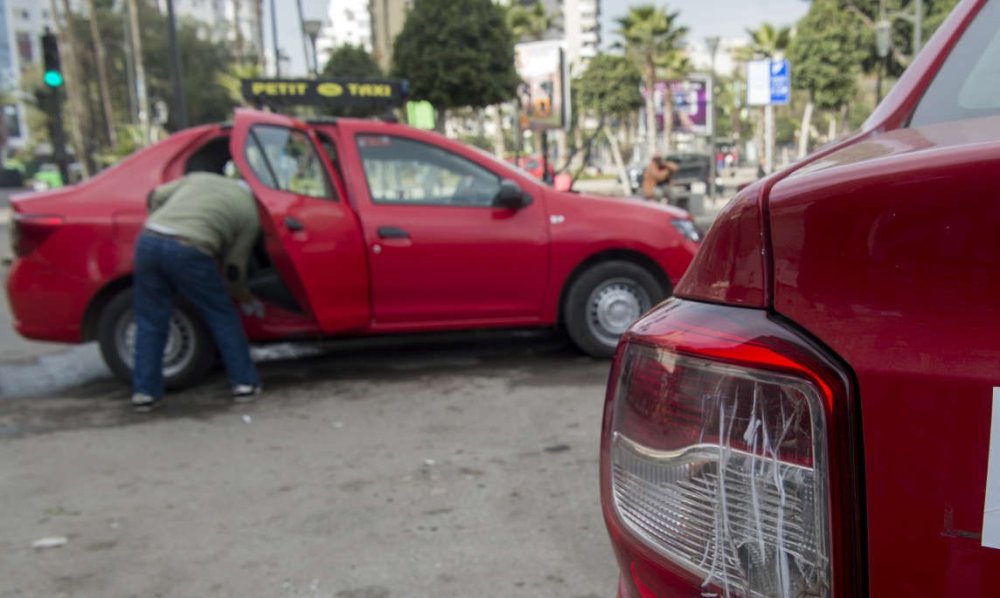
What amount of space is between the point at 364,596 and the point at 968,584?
7.24 feet

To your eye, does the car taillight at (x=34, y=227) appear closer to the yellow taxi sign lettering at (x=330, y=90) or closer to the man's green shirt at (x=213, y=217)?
the man's green shirt at (x=213, y=217)

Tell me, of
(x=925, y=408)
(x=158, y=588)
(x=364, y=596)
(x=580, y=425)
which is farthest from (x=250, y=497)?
(x=925, y=408)

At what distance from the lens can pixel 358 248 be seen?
17.7 feet

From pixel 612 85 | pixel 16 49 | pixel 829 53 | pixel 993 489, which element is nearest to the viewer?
pixel 993 489

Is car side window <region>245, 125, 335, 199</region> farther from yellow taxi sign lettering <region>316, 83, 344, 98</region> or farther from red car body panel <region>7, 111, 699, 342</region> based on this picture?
yellow taxi sign lettering <region>316, 83, 344, 98</region>

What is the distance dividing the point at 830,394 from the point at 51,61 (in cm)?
1337

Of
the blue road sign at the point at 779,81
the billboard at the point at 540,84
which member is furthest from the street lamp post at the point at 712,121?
the billboard at the point at 540,84

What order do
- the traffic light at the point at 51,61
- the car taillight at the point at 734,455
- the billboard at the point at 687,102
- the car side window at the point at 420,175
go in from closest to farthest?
the car taillight at the point at 734,455 → the car side window at the point at 420,175 → the traffic light at the point at 51,61 → the billboard at the point at 687,102

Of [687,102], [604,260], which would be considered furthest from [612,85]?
[604,260]

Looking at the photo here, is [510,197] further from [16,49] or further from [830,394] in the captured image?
[16,49]

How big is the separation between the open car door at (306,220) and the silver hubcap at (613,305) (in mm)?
1552

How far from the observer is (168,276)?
4.87 meters

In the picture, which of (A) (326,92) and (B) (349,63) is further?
(B) (349,63)

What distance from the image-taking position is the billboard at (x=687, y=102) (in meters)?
31.6
